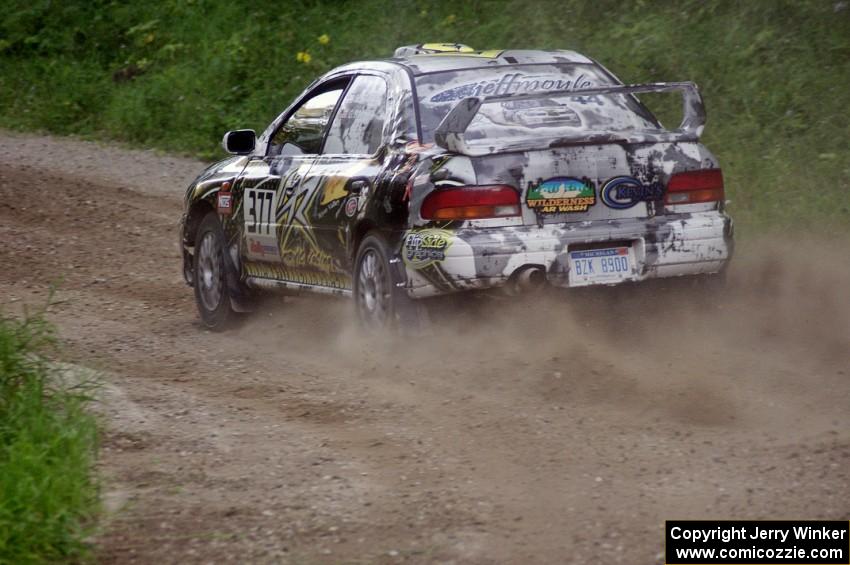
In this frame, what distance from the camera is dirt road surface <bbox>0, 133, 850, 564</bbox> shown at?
472 centimetres

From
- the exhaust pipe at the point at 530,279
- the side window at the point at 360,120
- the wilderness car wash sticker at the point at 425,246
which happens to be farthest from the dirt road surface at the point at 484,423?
the side window at the point at 360,120

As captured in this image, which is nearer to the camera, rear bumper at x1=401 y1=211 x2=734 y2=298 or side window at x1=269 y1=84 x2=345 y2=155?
rear bumper at x1=401 y1=211 x2=734 y2=298

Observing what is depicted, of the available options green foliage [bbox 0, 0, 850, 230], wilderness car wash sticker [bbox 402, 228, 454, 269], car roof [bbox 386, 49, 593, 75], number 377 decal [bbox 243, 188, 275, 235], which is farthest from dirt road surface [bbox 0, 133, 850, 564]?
green foliage [bbox 0, 0, 850, 230]

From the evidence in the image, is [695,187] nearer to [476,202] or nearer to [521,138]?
[521,138]

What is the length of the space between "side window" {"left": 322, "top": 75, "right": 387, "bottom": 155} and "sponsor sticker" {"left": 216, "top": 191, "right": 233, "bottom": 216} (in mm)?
1082

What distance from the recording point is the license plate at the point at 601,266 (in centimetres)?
702

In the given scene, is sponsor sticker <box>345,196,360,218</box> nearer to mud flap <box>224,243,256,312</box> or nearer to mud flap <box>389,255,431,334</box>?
mud flap <box>389,255,431,334</box>

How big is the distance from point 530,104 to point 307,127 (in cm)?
167

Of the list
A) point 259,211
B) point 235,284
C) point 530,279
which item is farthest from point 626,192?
point 235,284

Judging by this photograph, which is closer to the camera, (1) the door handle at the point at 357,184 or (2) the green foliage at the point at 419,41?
(1) the door handle at the point at 357,184

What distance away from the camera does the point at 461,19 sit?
16.6 meters

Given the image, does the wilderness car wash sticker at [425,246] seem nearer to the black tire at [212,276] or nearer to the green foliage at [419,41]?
the black tire at [212,276]

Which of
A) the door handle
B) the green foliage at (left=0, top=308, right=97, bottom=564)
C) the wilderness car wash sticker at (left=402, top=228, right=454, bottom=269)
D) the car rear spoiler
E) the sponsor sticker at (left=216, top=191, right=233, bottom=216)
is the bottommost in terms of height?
the green foliage at (left=0, top=308, right=97, bottom=564)

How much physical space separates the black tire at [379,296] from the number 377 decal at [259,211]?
3.78ft
